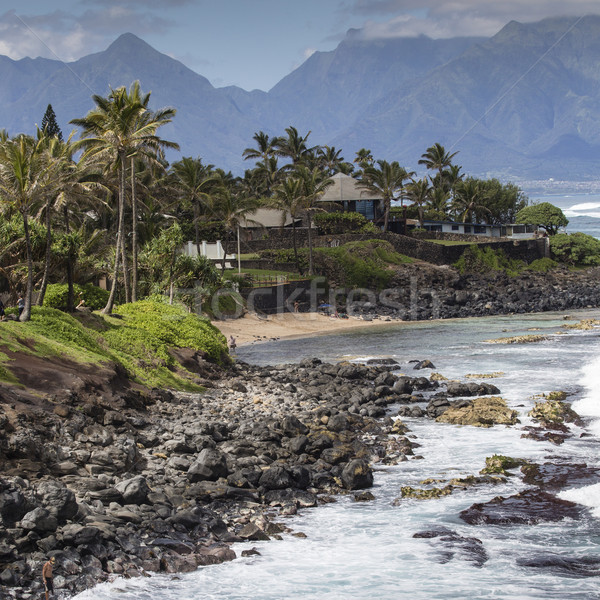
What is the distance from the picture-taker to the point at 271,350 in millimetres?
42344

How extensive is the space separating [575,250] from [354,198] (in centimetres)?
2302

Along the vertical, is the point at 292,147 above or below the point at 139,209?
above

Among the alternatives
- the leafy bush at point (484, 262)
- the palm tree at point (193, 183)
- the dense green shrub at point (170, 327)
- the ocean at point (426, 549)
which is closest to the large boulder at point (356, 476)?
the ocean at point (426, 549)

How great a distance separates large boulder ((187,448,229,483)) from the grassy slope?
221 inches

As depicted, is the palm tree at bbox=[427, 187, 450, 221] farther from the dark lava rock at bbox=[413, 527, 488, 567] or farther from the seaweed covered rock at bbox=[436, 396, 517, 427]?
the dark lava rock at bbox=[413, 527, 488, 567]

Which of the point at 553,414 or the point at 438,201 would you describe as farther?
the point at 438,201

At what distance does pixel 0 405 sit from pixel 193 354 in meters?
14.2

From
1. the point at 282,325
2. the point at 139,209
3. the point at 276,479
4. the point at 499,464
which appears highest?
the point at 139,209

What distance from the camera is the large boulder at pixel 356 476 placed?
17.2 m

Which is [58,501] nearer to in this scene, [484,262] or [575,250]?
[484,262]

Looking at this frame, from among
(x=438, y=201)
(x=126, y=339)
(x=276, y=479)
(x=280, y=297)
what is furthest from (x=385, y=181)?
(x=276, y=479)

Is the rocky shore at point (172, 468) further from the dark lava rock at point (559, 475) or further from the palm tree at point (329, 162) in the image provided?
the palm tree at point (329, 162)

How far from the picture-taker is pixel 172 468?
1719 centimetres

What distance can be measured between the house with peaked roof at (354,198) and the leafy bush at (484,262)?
9832mm
